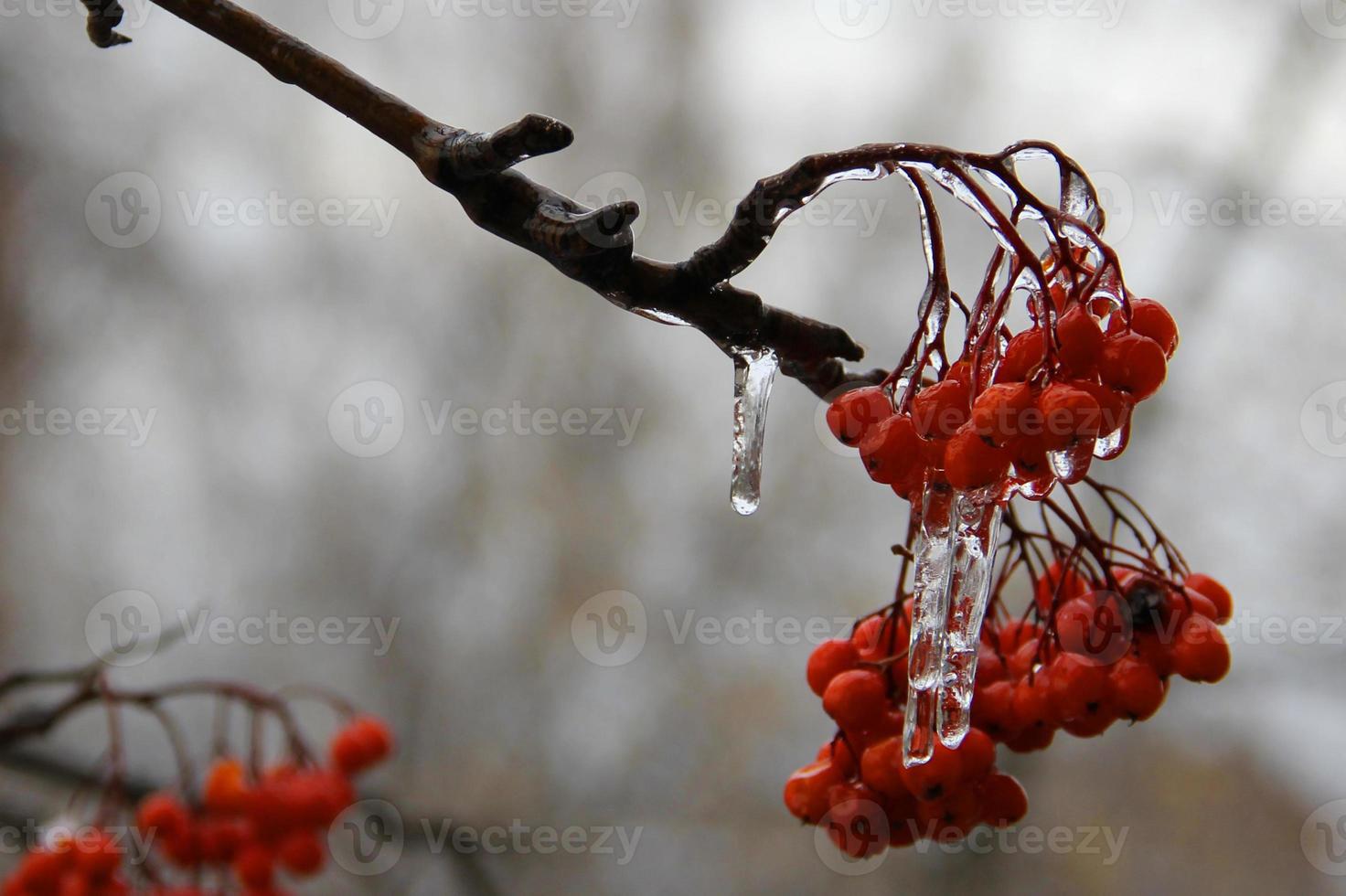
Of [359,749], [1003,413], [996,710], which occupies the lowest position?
[359,749]

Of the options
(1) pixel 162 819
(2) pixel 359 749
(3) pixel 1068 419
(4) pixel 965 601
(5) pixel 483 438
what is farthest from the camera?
(5) pixel 483 438

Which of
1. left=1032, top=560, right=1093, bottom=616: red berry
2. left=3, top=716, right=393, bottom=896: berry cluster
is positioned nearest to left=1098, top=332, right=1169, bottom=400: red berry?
left=1032, top=560, right=1093, bottom=616: red berry

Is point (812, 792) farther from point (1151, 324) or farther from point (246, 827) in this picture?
point (246, 827)

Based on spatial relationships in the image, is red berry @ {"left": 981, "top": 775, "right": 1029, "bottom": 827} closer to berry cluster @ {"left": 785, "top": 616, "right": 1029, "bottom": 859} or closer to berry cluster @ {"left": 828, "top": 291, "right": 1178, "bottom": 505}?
berry cluster @ {"left": 785, "top": 616, "right": 1029, "bottom": 859}

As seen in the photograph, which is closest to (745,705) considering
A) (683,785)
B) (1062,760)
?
(683,785)

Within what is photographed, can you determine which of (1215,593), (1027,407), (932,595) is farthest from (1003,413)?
(1215,593)

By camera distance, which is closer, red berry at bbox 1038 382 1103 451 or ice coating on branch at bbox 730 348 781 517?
red berry at bbox 1038 382 1103 451

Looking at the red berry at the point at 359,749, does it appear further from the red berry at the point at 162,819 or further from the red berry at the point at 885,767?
the red berry at the point at 885,767
